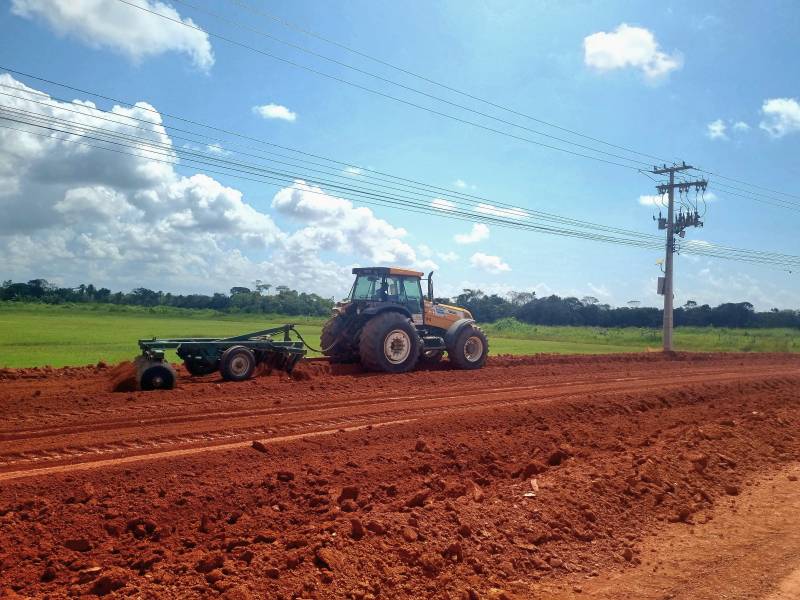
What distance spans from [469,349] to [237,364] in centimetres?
671

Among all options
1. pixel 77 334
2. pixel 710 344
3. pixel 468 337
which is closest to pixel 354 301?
pixel 468 337

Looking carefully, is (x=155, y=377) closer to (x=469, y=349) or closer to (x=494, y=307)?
(x=469, y=349)

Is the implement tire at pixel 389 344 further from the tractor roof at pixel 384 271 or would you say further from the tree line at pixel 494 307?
the tree line at pixel 494 307

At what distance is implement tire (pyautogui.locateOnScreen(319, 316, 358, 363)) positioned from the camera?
15688 millimetres

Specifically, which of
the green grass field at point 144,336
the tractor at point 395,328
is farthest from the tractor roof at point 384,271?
the green grass field at point 144,336

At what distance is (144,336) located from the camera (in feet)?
102

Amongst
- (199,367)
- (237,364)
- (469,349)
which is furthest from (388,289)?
(199,367)

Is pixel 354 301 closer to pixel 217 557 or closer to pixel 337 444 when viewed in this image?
pixel 337 444

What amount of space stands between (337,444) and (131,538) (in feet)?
11.0

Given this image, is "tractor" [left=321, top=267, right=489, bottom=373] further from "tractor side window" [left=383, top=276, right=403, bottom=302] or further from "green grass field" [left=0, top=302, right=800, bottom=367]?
"green grass field" [left=0, top=302, right=800, bottom=367]

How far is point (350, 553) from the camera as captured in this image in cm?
455

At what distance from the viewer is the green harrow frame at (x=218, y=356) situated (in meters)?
11.6

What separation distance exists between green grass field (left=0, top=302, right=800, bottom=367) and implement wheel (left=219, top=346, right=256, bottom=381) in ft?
25.6

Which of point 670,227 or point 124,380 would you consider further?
point 670,227
